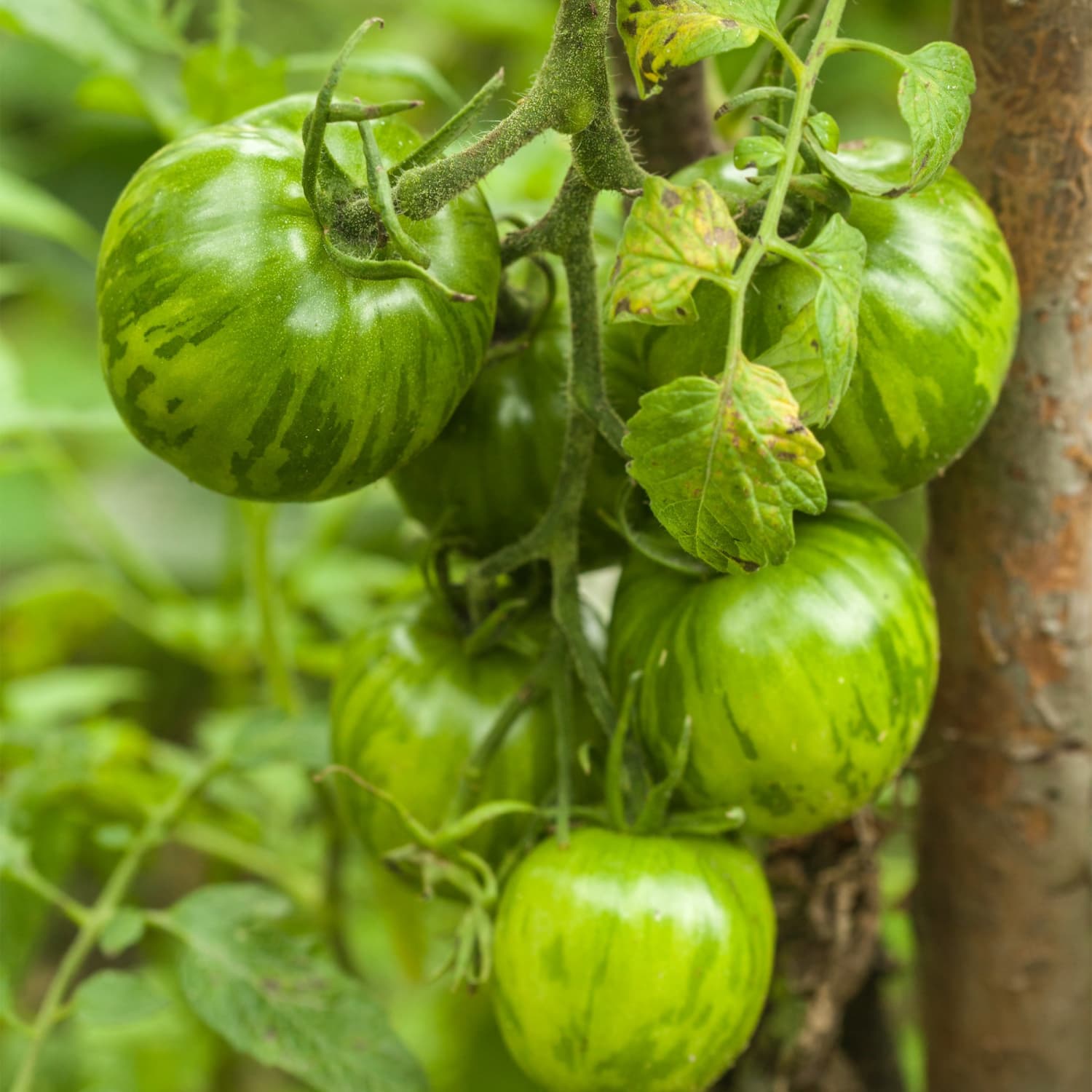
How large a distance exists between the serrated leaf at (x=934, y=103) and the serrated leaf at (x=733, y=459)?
131 mm

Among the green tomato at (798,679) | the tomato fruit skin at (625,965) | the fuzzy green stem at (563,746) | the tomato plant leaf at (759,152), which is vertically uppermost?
the tomato plant leaf at (759,152)

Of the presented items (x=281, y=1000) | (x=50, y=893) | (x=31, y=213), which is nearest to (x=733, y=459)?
(x=281, y=1000)

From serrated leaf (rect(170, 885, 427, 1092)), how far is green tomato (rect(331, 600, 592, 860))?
0.40 ft

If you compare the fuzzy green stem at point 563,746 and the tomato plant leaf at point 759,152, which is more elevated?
the tomato plant leaf at point 759,152

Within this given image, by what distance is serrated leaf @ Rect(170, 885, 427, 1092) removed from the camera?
765 mm

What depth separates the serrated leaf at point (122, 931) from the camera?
82 centimetres

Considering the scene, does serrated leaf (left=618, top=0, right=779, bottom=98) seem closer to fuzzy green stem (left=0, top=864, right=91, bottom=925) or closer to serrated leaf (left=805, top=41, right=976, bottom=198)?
serrated leaf (left=805, top=41, right=976, bottom=198)

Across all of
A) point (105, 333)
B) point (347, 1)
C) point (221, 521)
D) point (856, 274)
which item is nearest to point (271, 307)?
point (105, 333)

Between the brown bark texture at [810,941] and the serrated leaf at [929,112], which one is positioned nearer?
the serrated leaf at [929,112]

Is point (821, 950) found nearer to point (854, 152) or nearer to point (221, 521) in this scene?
point (854, 152)

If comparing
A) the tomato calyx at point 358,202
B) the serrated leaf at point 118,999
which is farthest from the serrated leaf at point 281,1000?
the tomato calyx at point 358,202

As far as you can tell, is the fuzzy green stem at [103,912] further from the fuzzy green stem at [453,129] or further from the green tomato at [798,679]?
the fuzzy green stem at [453,129]

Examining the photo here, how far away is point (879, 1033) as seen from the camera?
0.97 metres

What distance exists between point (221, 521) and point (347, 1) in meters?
1.34
